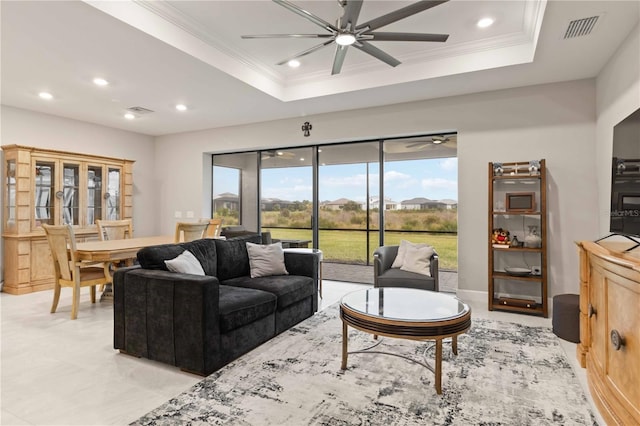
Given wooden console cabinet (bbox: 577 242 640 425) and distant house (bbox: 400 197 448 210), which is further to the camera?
distant house (bbox: 400 197 448 210)

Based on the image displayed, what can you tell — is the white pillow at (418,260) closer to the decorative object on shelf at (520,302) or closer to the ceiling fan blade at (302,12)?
the decorative object on shelf at (520,302)

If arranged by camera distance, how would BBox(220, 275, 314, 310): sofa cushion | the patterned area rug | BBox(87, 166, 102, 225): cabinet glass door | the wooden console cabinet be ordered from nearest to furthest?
the wooden console cabinet < the patterned area rug < BBox(220, 275, 314, 310): sofa cushion < BBox(87, 166, 102, 225): cabinet glass door

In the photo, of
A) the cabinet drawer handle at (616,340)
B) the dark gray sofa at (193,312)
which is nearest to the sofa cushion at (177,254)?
the dark gray sofa at (193,312)

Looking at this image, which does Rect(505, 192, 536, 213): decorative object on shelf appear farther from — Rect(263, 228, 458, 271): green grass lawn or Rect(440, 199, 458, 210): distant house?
Rect(263, 228, 458, 271): green grass lawn

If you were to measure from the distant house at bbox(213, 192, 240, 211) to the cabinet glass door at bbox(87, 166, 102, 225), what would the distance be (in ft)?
6.51

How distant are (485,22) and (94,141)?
642cm

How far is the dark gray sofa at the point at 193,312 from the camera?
2.49 metres

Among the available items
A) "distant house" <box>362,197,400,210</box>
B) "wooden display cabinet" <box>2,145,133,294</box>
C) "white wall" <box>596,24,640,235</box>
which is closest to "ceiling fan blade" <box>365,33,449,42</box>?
"white wall" <box>596,24,640,235</box>

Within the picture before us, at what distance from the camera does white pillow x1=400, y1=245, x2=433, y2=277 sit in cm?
413

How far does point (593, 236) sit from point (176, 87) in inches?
209

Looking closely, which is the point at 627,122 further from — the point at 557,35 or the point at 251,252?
the point at 251,252

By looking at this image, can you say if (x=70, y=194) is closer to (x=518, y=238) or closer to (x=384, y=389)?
(x=384, y=389)

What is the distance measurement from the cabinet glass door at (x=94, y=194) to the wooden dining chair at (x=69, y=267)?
2.02m

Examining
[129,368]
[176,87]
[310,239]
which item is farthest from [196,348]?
[310,239]
